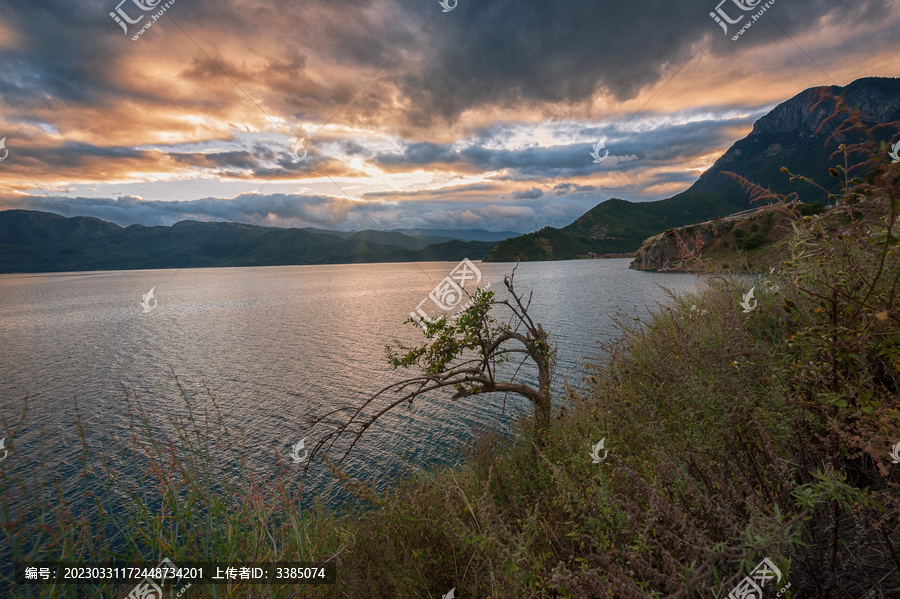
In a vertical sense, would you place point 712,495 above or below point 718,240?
below

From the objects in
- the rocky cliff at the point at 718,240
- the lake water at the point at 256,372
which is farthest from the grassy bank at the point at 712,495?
the rocky cliff at the point at 718,240

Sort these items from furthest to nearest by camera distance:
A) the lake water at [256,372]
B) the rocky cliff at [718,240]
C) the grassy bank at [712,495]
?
the rocky cliff at [718,240] < the lake water at [256,372] < the grassy bank at [712,495]

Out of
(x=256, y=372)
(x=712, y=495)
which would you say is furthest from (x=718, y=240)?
(x=712, y=495)

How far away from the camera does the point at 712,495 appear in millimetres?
3141

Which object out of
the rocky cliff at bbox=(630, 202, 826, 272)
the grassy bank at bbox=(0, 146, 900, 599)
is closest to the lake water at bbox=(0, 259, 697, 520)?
the grassy bank at bbox=(0, 146, 900, 599)

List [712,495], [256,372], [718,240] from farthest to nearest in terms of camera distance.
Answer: [718,240] → [256,372] → [712,495]

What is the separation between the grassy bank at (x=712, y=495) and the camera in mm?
2502

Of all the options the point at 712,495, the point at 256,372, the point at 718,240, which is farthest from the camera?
the point at 718,240

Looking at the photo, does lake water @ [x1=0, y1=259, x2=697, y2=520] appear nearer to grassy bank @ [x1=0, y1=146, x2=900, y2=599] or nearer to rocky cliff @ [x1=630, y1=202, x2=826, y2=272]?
grassy bank @ [x1=0, y1=146, x2=900, y2=599]

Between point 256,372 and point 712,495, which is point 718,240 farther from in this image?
point 712,495

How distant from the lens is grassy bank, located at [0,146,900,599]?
2502 mm

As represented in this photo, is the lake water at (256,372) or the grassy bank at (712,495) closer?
the grassy bank at (712,495)

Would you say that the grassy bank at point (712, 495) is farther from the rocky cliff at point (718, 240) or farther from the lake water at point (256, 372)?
the rocky cliff at point (718, 240)

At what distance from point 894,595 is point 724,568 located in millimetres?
1015
